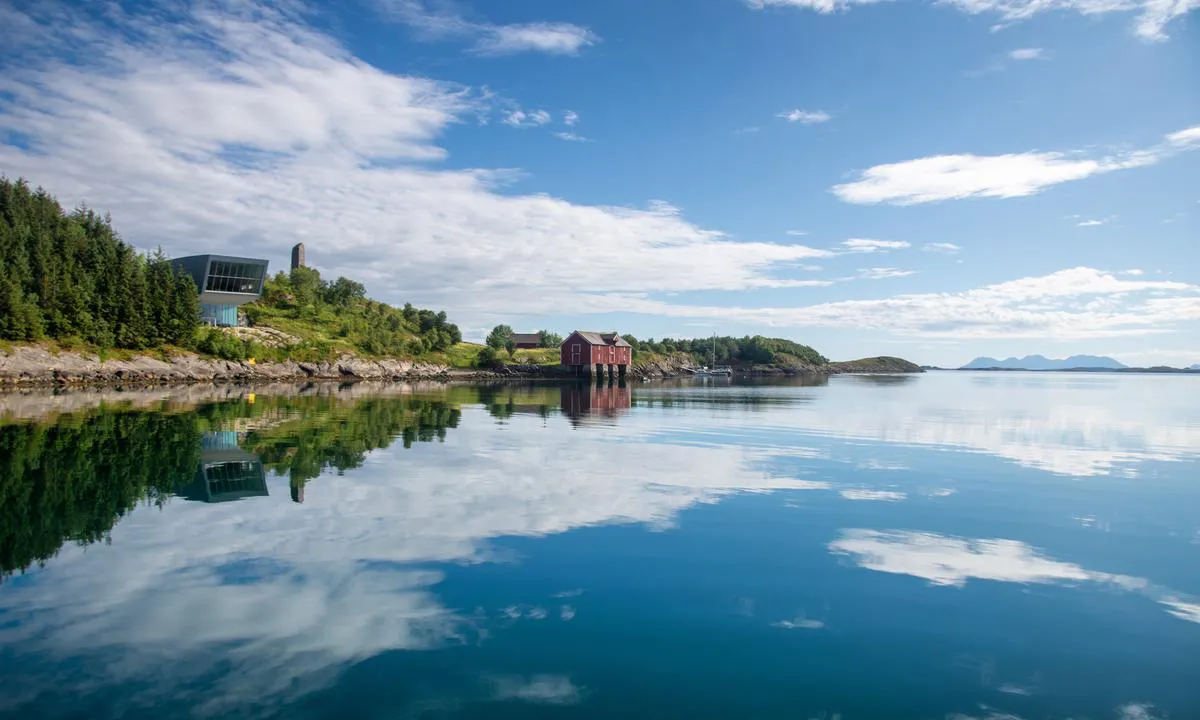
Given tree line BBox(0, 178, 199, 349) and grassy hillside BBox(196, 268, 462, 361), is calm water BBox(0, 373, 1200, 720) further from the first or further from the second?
grassy hillside BBox(196, 268, 462, 361)

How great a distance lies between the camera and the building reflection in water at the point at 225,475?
20875mm

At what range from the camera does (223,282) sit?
125m

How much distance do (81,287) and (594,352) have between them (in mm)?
96320

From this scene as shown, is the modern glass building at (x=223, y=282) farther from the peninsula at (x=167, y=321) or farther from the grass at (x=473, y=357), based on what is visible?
the grass at (x=473, y=357)

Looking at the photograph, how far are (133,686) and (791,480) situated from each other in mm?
20775

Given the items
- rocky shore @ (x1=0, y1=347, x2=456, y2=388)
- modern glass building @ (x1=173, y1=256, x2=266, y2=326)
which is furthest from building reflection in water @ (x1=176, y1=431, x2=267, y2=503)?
modern glass building @ (x1=173, y1=256, x2=266, y2=326)

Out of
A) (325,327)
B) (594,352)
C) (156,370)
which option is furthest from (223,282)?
(594,352)

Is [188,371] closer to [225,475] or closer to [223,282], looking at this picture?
[223,282]

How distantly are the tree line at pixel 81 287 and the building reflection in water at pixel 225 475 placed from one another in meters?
71.8

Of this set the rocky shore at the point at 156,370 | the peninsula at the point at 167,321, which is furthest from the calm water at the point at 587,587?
the peninsula at the point at 167,321

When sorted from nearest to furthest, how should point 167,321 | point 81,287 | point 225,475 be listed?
point 225,475
point 81,287
point 167,321

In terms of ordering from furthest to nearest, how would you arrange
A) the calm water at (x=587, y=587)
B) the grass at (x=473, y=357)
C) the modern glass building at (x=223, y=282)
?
the grass at (x=473, y=357) < the modern glass building at (x=223, y=282) < the calm water at (x=587, y=587)

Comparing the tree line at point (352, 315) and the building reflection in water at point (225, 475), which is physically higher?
the tree line at point (352, 315)

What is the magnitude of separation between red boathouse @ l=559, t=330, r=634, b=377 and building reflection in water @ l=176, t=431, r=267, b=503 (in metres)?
127
